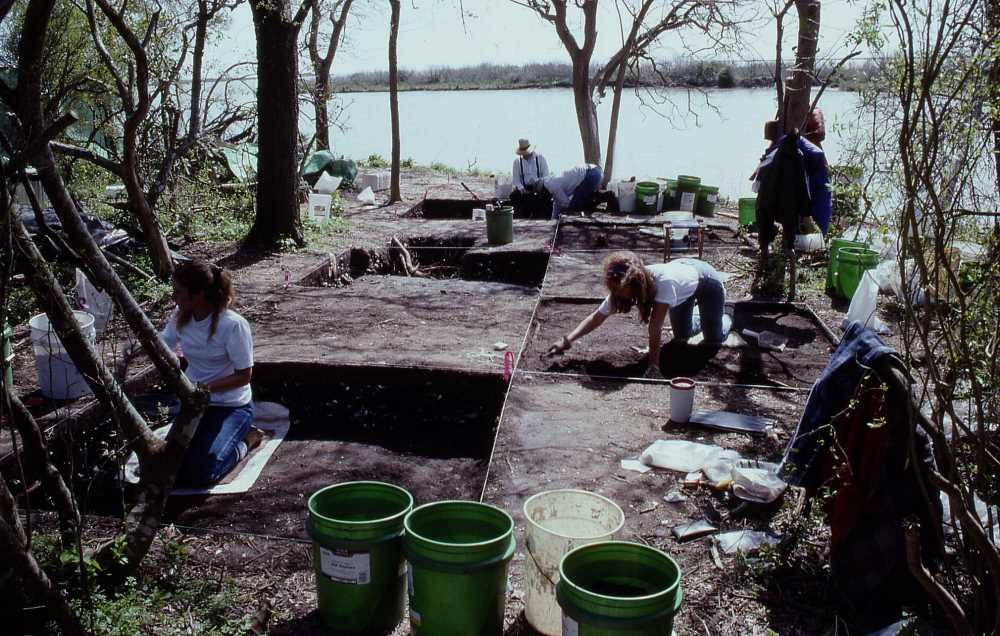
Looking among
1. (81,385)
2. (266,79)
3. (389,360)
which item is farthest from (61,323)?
(266,79)

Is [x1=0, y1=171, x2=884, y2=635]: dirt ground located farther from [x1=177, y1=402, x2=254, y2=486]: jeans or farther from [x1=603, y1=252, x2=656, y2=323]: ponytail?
[x1=603, y1=252, x2=656, y2=323]: ponytail

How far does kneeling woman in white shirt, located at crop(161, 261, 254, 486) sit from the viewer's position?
496 centimetres

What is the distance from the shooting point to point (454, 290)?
9320 millimetres

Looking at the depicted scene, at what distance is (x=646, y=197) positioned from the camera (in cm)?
1410

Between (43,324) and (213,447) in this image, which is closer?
(213,447)

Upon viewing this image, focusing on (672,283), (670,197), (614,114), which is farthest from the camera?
(614,114)

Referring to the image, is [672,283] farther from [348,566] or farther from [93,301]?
[93,301]

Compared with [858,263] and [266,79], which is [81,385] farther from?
[858,263]

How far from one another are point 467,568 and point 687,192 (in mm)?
12142

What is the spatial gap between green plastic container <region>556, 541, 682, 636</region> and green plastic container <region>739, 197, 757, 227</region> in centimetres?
964

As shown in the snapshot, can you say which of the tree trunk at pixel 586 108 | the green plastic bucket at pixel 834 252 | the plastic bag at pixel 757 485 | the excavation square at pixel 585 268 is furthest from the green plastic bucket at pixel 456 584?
the tree trunk at pixel 586 108

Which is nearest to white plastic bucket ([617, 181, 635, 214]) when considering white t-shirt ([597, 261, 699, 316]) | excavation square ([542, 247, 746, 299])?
excavation square ([542, 247, 746, 299])

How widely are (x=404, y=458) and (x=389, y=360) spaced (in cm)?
114

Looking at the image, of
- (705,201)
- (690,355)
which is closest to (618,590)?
(690,355)
